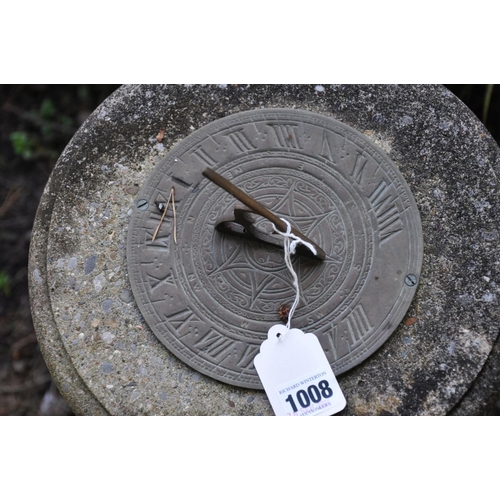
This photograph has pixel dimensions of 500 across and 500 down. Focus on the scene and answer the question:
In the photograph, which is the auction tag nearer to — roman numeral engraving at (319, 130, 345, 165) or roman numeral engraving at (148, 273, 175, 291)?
roman numeral engraving at (148, 273, 175, 291)

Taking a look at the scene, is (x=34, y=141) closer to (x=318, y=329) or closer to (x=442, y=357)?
(x=318, y=329)

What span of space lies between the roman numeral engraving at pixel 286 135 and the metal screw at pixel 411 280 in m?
0.61

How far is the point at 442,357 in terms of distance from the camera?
67.7 inches

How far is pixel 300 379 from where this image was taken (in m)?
1.67

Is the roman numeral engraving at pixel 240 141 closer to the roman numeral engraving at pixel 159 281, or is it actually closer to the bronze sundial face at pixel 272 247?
the bronze sundial face at pixel 272 247

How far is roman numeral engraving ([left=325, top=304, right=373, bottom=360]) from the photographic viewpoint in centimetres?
171

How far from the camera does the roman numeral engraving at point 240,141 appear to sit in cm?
190

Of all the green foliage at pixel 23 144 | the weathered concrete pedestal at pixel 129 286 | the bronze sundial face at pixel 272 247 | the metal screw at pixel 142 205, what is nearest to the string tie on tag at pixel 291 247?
the bronze sundial face at pixel 272 247

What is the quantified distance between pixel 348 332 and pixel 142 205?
85 centimetres

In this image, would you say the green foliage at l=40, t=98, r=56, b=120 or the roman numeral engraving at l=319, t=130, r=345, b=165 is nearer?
the roman numeral engraving at l=319, t=130, r=345, b=165

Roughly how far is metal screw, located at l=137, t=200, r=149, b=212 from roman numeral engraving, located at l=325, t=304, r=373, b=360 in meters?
0.78

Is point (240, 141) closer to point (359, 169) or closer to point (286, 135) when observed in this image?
point (286, 135)

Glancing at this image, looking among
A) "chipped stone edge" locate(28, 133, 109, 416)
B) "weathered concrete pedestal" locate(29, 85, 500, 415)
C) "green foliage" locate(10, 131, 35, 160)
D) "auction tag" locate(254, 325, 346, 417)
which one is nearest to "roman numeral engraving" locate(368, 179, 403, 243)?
"weathered concrete pedestal" locate(29, 85, 500, 415)

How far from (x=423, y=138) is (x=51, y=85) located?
2.26m
